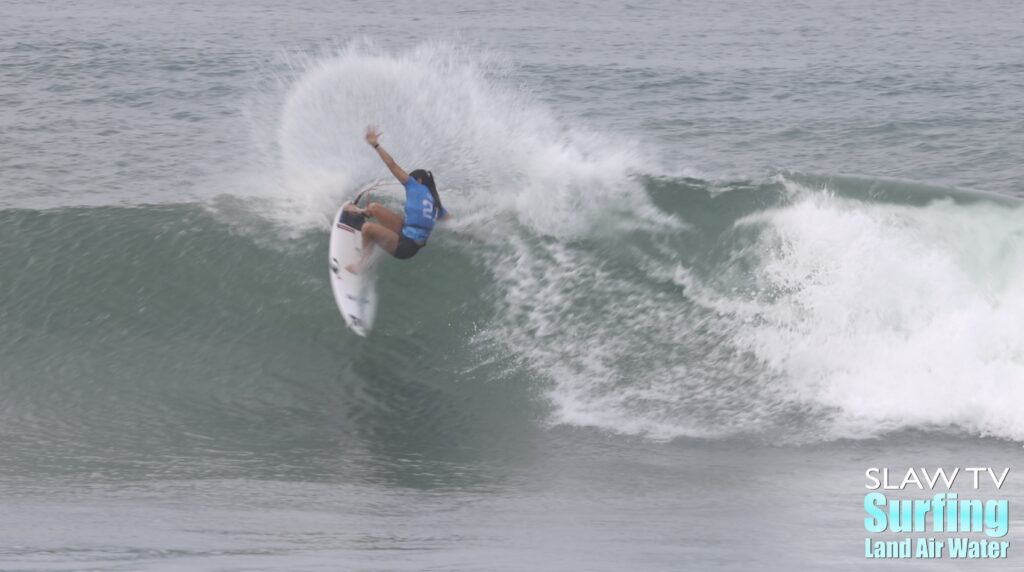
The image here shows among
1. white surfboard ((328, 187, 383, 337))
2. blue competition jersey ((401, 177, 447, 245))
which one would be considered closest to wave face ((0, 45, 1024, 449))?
white surfboard ((328, 187, 383, 337))

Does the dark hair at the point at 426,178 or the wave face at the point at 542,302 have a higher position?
the dark hair at the point at 426,178

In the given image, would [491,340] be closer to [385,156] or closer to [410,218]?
[410,218]

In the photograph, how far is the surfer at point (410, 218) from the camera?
10.9 meters

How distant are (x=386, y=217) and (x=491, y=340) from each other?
61.9 inches

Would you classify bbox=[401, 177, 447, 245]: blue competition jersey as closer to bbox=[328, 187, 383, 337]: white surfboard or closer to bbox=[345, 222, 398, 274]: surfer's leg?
bbox=[345, 222, 398, 274]: surfer's leg

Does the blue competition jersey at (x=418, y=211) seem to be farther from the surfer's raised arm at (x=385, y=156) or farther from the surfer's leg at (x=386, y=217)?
the surfer's leg at (x=386, y=217)

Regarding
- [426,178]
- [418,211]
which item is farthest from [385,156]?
[418,211]

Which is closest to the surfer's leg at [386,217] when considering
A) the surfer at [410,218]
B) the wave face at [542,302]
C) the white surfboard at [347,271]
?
the surfer at [410,218]

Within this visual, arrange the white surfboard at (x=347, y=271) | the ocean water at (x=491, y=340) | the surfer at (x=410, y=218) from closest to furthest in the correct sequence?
the ocean water at (x=491, y=340) < the surfer at (x=410, y=218) < the white surfboard at (x=347, y=271)

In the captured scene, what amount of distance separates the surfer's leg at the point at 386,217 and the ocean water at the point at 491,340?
905 mm

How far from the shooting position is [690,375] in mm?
10703

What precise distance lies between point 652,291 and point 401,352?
261 centimetres

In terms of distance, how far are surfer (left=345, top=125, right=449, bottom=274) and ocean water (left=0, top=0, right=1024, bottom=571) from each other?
94 cm

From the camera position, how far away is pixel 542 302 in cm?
1170
